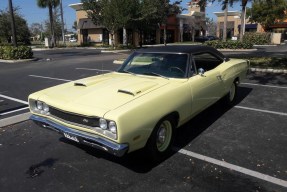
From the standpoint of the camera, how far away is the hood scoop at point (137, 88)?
390 centimetres

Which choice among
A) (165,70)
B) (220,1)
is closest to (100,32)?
(220,1)

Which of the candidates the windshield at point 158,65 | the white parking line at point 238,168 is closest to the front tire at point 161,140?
the white parking line at point 238,168

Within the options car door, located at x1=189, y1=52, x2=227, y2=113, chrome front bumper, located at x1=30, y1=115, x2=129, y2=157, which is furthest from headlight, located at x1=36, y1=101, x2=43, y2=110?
car door, located at x1=189, y1=52, x2=227, y2=113

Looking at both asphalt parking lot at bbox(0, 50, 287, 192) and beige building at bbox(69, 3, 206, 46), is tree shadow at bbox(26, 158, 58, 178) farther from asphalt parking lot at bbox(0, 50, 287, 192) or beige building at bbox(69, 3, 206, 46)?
beige building at bbox(69, 3, 206, 46)

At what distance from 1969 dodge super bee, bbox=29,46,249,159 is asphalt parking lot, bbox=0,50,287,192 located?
426mm

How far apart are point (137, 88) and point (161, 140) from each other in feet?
2.82

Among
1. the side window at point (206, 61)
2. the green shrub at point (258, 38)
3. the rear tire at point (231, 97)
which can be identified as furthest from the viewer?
the green shrub at point (258, 38)

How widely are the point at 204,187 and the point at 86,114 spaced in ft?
5.64

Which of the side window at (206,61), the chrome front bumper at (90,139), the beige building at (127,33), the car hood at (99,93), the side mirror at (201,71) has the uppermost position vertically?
the beige building at (127,33)

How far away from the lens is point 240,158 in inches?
165

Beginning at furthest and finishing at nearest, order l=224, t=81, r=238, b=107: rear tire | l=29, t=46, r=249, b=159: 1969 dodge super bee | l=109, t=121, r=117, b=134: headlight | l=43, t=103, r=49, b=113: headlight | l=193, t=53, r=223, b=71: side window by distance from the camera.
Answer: l=224, t=81, r=238, b=107: rear tire → l=193, t=53, r=223, b=71: side window → l=43, t=103, r=49, b=113: headlight → l=29, t=46, r=249, b=159: 1969 dodge super bee → l=109, t=121, r=117, b=134: headlight

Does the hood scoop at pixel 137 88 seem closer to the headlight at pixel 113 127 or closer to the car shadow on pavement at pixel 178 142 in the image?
the headlight at pixel 113 127

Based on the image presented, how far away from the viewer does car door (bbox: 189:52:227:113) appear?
4.75m

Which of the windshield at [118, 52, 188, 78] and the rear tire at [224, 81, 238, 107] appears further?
the rear tire at [224, 81, 238, 107]
